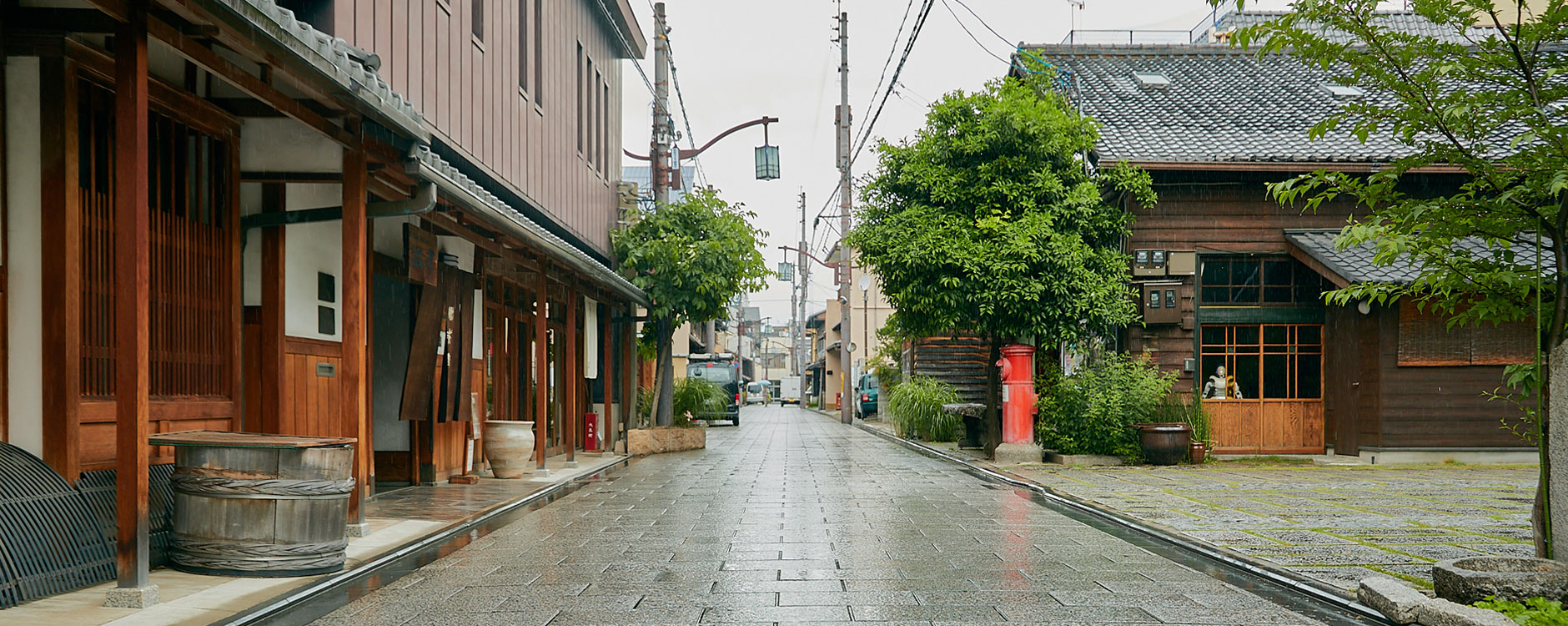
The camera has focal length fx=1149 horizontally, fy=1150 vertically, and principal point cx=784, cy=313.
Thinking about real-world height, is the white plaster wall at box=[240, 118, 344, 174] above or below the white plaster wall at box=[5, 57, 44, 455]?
above

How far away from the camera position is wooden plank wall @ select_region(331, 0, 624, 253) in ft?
35.9

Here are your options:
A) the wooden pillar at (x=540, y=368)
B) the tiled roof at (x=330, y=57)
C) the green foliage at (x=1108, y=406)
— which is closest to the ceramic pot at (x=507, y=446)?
the wooden pillar at (x=540, y=368)

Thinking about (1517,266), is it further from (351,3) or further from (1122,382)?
(1122,382)

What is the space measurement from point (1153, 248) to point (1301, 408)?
3.52m

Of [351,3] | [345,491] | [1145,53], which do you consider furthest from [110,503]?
[1145,53]

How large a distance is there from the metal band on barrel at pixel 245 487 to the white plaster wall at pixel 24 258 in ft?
2.62

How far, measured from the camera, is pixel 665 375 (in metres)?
22.6

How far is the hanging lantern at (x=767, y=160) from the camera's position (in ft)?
79.3

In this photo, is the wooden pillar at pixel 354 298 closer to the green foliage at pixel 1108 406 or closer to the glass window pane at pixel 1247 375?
the green foliage at pixel 1108 406

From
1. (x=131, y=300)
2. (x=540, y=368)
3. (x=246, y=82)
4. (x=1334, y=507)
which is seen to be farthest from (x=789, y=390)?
(x=131, y=300)

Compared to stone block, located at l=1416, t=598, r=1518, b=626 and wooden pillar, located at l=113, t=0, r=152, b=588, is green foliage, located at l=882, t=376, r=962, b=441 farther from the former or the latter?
wooden pillar, located at l=113, t=0, r=152, b=588

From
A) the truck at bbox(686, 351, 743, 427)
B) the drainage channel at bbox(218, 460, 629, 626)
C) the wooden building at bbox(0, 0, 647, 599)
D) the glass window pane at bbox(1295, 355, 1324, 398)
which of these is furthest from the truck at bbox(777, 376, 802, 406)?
the drainage channel at bbox(218, 460, 629, 626)

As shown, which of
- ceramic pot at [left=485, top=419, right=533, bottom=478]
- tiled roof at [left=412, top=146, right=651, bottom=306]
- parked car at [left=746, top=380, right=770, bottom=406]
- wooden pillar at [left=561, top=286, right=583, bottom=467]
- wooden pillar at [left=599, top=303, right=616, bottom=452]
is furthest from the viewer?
parked car at [left=746, top=380, right=770, bottom=406]

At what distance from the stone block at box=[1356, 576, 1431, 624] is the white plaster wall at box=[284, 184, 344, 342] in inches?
302
